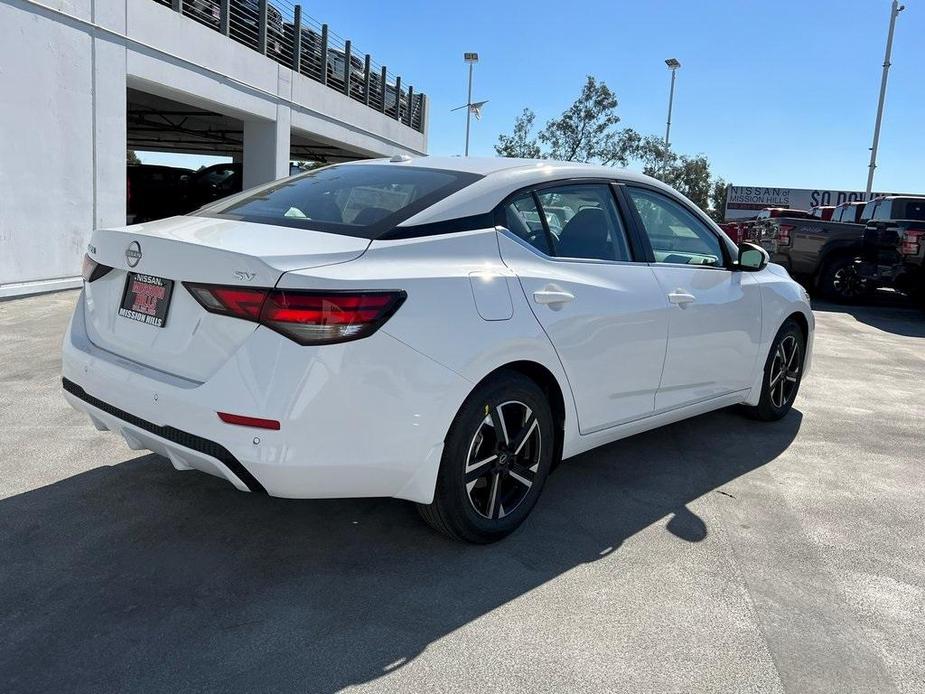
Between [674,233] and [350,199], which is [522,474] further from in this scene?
[674,233]

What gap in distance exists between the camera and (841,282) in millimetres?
14219

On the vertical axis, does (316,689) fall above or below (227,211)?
below

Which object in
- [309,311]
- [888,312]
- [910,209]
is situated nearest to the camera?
[309,311]

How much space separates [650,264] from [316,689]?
260 centimetres

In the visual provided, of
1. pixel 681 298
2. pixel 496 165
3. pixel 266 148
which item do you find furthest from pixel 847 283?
pixel 496 165

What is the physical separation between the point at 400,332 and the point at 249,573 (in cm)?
111

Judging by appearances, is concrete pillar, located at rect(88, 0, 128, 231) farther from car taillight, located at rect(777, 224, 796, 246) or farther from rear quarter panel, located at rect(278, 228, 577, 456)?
car taillight, located at rect(777, 224, 796, 246)

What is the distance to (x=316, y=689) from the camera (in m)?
2.35

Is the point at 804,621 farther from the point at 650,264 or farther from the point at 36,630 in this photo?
the point at 36,630

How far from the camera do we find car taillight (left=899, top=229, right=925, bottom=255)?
12414 millimetres

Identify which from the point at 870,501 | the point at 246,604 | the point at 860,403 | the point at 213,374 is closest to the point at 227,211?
the point at 213,374

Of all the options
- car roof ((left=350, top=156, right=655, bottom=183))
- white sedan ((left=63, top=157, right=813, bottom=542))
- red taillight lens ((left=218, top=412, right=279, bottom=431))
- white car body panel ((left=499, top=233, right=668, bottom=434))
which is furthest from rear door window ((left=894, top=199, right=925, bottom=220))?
red taillight lens ((left=218, top=412, right=279, bottom=431))

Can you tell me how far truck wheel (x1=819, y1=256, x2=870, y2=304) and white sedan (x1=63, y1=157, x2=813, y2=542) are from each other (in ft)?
37.0

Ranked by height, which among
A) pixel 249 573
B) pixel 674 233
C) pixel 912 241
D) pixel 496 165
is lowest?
pixel 249 573
